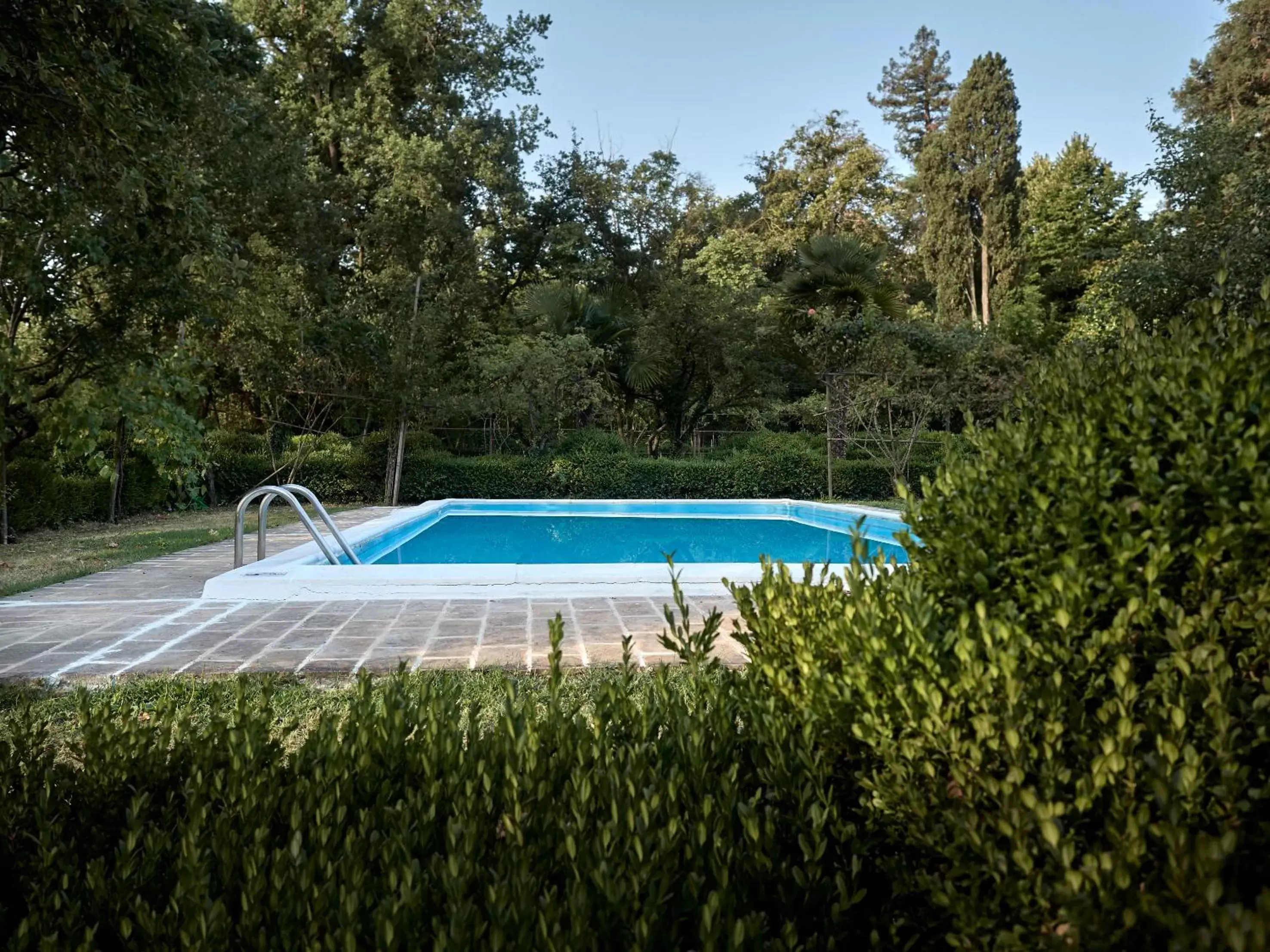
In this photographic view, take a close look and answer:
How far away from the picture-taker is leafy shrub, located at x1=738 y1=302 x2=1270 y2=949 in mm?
1051

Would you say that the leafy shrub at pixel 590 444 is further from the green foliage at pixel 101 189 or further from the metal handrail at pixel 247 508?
the metal handrail at pixel 247 508

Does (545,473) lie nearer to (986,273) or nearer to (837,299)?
(837,299)

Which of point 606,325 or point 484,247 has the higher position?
point 484,247

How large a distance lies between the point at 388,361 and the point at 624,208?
14.4 meters

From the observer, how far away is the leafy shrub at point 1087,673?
3.45ft

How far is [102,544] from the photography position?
9.84 metres

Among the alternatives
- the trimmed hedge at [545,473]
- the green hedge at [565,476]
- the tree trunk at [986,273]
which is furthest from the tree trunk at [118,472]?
the tree trunk at [986,273]

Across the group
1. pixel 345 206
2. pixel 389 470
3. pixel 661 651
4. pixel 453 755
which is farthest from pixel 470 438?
pixel 453 755

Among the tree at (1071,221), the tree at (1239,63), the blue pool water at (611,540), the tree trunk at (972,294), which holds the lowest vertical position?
the blue pool water at (611,540)

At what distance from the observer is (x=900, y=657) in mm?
1500

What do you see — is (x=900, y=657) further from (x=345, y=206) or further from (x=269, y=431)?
(x=345, y=206)

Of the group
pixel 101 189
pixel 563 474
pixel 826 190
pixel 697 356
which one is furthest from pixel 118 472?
pixel 826 190

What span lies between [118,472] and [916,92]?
34.9m

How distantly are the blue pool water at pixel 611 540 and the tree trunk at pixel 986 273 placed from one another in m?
16.8
